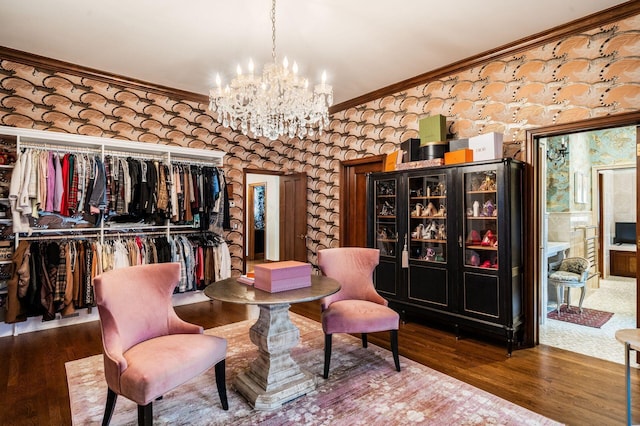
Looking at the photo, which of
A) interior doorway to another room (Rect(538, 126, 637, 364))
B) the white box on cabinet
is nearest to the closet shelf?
the white box on cabinet

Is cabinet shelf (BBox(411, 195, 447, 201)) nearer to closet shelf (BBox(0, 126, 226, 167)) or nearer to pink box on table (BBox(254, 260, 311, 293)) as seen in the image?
pink box on table (BBox(254, 260, 311, 293))

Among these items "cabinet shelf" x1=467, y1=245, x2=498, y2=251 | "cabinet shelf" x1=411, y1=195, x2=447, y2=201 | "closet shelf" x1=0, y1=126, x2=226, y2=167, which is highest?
"closet shelf" x1=0, y1=126, x2=226, y2=167

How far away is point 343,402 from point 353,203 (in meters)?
3.25

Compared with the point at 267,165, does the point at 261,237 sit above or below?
below

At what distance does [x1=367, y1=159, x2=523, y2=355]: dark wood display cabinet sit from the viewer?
3076 mm

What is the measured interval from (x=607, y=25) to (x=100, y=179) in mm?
5121

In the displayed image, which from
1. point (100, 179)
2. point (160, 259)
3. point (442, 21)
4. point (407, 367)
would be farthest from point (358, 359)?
point (100, 179)

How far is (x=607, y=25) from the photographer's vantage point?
2852 millimetres

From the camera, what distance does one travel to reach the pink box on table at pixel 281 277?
2214 mm

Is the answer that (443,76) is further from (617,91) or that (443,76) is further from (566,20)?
(617,91)

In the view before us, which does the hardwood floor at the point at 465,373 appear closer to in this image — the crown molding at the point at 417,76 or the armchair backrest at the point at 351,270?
the armchair backrest at the point at 351,270

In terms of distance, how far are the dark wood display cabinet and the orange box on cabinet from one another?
78 mm

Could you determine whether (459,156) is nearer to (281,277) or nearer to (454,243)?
(454,243)

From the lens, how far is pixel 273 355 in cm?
236
